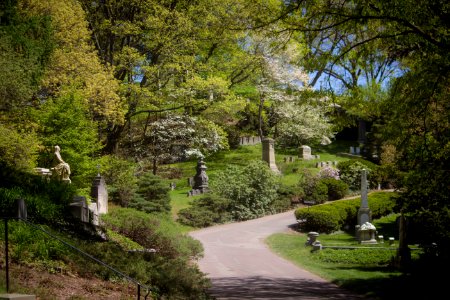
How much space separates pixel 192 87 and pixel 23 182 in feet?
73.6

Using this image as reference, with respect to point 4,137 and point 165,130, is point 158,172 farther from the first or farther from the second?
point 4,137

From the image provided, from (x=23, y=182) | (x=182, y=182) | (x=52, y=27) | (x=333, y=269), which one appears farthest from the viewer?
(x=182, y=182)

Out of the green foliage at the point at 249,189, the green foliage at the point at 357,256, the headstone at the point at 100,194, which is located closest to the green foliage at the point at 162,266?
the green foliage at the point at 357,256

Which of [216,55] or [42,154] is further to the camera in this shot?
[216,55]

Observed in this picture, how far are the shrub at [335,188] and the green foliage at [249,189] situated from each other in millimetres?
4055

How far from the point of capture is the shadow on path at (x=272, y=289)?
1345 centimetres

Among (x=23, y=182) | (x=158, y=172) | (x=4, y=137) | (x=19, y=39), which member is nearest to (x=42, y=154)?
(x=4, y=137)

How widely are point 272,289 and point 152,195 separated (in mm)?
15012

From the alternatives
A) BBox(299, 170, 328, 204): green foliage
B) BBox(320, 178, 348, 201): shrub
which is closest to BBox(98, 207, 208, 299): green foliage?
BBox(299, 170, 328, 204): green foliage

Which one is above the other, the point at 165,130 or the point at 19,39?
the point at 19,39

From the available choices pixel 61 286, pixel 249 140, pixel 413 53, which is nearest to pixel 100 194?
pixel 413 53

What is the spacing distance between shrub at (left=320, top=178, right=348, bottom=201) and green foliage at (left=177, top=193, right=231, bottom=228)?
26.3ft

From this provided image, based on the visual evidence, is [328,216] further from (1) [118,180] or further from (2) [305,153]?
(2) [305,153]

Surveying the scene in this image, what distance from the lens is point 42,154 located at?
25.5m
